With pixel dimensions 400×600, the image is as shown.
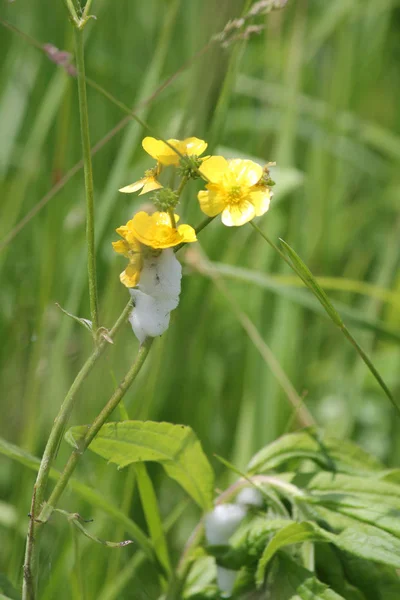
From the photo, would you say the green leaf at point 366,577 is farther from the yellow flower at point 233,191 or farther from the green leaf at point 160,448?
the yellow flower at point 233,191

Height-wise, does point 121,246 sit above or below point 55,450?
above

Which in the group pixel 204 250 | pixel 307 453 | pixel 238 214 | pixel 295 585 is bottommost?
pixel 295 585

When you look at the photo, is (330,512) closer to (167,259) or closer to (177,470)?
(177,470)

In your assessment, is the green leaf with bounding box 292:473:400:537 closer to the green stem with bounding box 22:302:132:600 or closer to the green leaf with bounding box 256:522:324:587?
the green leaf with bounding box 256:522:324:587

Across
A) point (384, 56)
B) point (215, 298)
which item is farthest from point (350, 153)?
point (215, 298)

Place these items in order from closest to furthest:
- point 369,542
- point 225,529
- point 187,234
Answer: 1. point 187,234
2. point 369,542
3. point 225,529

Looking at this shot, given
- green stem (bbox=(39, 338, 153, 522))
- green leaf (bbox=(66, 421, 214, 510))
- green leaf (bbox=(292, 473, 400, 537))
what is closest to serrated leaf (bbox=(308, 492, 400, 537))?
green leaf (bbox=(292, 473, 400, 537))

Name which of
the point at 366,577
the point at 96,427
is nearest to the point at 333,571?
the point at 366,577

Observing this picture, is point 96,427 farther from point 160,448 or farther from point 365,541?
point 365,541

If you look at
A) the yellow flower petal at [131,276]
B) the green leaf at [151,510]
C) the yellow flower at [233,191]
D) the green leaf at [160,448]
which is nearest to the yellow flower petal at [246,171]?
the yellow flower at [233,191]

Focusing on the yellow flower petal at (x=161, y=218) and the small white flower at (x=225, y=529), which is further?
the small white flower at (x=225, y=529)
